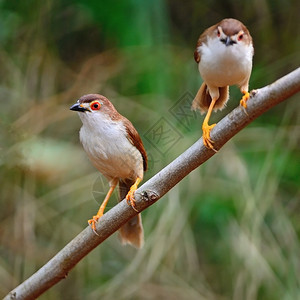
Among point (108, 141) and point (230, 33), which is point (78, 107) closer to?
point (108, 141)

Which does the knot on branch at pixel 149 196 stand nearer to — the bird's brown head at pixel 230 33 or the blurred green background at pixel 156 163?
the bird's brown head at pixel 230 33

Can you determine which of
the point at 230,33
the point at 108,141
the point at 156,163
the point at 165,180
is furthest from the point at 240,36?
the point at 156,163

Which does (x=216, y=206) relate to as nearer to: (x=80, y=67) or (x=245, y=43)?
(x=80, y=67)

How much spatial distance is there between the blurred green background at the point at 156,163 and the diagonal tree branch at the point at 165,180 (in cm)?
168

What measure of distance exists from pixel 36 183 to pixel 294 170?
2.18 metres

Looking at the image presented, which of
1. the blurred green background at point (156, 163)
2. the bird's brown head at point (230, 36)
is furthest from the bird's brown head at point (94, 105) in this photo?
the blurred green background at point (156, 163)

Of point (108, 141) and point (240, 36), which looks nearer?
point (240, 36)

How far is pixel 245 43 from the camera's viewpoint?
7.23 ft

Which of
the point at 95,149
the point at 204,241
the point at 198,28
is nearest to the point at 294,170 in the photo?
the point at 204,241

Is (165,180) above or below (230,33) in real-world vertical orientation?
below

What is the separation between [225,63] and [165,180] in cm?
51

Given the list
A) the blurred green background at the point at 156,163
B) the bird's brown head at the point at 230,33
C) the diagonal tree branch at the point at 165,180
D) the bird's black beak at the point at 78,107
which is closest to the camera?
the diagonal tree branch at the point at 165,180

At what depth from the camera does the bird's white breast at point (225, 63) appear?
216 centimetres

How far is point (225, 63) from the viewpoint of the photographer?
218 cm
